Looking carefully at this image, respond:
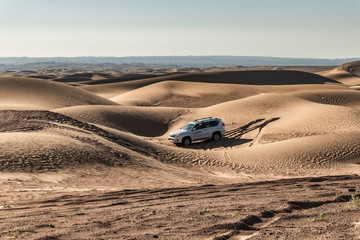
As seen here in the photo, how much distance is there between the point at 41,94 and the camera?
155 ft

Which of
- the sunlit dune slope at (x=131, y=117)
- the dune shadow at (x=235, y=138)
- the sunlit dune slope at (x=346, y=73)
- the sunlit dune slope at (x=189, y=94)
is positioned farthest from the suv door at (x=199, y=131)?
the sunlit dune slope at (x=346, y=73)

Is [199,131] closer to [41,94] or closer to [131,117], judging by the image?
[131,117]

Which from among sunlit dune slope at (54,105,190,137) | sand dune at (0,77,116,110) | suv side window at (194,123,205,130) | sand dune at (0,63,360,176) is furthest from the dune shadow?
sand dune at (0,77,116,110)

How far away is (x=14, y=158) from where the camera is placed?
15.0 meters

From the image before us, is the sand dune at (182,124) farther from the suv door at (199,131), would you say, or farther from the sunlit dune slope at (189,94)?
the suv door at (199,131)

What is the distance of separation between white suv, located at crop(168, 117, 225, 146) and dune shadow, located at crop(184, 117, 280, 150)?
20.1 inches

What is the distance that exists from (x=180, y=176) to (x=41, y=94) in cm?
3616

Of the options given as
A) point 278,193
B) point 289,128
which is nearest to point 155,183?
point 278,193

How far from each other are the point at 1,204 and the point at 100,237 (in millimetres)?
3915

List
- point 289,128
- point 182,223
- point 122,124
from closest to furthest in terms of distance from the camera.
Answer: point 182,223, point 289,128, point 122,124

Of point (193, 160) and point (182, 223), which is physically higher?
point (182, 223)

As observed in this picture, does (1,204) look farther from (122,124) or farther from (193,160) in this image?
(122,124)

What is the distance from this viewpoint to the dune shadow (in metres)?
26.2

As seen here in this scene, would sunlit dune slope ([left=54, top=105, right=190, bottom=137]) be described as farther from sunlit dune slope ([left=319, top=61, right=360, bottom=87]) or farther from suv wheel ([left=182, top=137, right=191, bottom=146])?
sunlit dune slope ([left=319, top=61, right=360, bottom=87])
